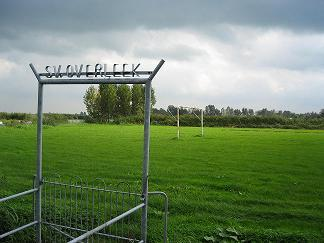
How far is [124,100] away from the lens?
170 ft

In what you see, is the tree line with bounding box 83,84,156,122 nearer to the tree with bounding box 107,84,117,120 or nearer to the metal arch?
the tree with bounding box 107,84,117,120

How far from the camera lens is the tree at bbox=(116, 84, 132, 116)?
5072 cm

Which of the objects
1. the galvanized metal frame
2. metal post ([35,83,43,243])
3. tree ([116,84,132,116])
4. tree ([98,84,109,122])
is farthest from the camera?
tree ([116,84,132,116])

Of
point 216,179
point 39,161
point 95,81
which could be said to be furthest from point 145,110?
point 216,179

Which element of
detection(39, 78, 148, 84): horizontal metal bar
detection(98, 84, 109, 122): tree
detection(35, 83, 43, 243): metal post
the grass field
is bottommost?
the grass field

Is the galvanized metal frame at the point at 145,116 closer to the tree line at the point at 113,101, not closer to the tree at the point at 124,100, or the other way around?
the tree line at the point at 113,101

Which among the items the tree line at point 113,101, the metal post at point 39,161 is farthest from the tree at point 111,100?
the metal post at point 39,161

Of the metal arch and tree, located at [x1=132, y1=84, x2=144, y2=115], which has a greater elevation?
tree, located at [x1=132, y1=84, x2=144, y2=115]

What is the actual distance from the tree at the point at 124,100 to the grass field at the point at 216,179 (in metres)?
30.0

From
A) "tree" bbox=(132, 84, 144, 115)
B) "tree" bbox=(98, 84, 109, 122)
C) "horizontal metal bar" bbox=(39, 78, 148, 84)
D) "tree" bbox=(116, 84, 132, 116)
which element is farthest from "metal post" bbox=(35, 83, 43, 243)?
"tree" bbox=(132, 84, 144, 115)

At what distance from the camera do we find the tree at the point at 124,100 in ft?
166

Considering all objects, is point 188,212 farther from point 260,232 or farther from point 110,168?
point 110,168

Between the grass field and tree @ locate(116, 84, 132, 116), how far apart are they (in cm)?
2996

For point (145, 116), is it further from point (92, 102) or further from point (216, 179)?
point (92, 102)
